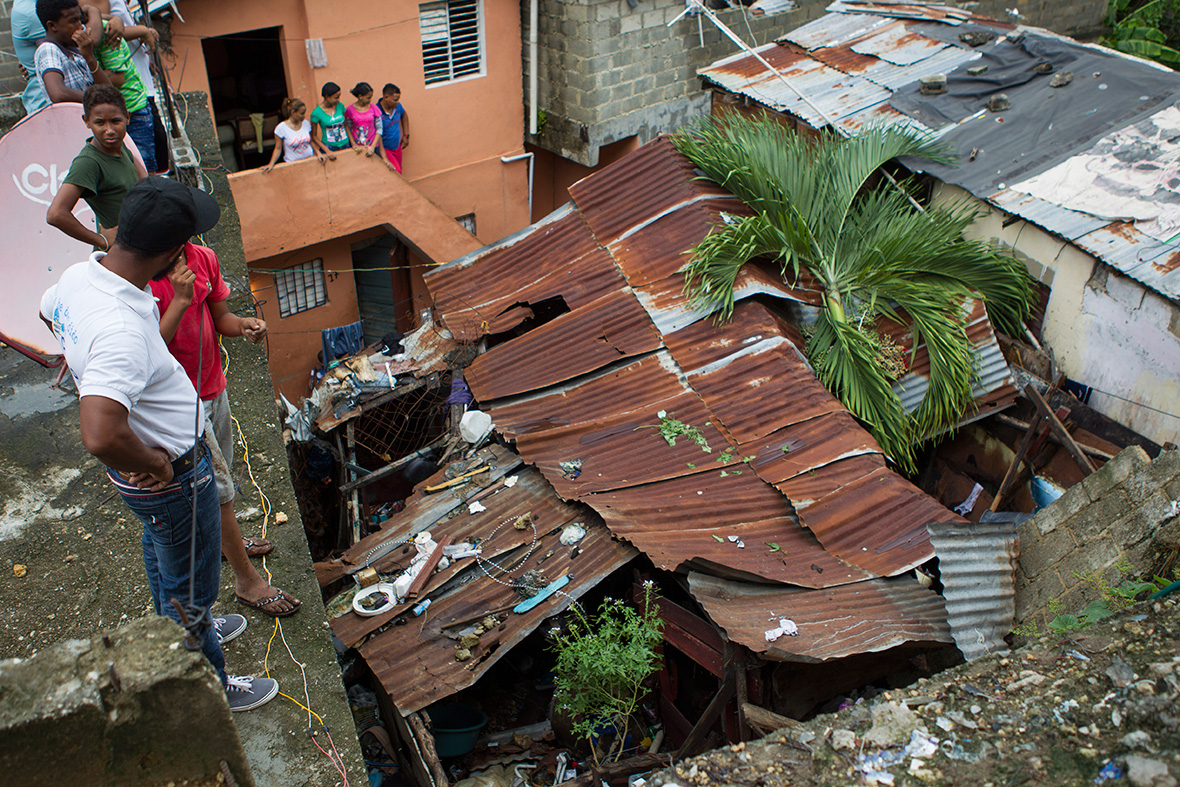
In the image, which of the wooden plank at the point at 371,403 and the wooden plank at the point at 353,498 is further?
the wooden plank at the point at 371,403

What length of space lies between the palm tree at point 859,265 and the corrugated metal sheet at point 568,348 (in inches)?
24.1

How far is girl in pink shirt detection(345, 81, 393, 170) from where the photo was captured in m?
12.1

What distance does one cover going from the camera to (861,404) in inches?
265

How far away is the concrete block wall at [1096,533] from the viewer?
188 inches

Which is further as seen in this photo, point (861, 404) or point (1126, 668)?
point (861, 404)

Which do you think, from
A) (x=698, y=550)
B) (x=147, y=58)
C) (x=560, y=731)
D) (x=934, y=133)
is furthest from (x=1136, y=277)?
(x=147, y=58)

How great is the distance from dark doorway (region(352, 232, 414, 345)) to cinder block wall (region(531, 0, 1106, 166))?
3.66m

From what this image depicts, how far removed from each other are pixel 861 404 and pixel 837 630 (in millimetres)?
2315

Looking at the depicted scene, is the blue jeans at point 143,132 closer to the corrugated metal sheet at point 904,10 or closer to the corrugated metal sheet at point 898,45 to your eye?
the corrugated metal sheet at point 898,45

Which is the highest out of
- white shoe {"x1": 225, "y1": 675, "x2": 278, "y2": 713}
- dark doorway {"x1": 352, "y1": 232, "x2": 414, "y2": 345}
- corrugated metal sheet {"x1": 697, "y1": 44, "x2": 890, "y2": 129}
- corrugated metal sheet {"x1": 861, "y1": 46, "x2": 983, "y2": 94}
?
corrugated metal sheet {"x1": 861, "y1": 46, "x2": 983, "y2": 94}

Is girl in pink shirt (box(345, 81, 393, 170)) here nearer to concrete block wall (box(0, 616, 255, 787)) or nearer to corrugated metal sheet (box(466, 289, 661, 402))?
corrugated metal sheet (box(466, 289, 661, 402))

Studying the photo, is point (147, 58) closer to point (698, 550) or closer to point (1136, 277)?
point (698, 550)

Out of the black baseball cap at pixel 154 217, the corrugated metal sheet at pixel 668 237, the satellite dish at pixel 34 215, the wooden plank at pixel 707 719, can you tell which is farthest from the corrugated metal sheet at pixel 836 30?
the black baseball cap at pixel 154 217

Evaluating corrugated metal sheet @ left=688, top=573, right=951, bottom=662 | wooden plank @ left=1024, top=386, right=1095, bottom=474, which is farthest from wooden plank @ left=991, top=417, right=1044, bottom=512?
corrugated metal sheet @ left=688, top=573, right=951, bottom=662
